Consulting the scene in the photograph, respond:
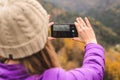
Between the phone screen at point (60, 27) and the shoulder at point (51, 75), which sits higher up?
the phone screen at point (60, 27)

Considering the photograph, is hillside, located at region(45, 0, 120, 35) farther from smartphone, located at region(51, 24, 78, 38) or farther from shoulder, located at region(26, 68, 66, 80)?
shoulder, located at region(26, 68, 66, 80)

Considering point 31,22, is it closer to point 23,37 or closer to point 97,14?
point 23,37

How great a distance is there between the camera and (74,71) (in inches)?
99.7

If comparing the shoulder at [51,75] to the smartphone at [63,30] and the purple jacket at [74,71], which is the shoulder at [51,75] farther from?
the smartphone at [63,30]

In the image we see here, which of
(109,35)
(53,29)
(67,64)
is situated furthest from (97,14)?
(53,29)

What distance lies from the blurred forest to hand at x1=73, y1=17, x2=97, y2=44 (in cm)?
215

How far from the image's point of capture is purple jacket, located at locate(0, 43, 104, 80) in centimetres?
244

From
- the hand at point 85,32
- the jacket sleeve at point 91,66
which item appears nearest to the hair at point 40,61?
the jacket sleeve at point 91,66

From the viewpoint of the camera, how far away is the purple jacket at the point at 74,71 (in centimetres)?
244

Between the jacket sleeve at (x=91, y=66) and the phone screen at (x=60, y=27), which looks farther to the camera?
the phone screen at (x=60, y=27)

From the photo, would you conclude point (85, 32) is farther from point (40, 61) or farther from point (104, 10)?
point (104, 10)

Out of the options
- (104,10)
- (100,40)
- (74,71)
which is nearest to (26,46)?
(74,71)

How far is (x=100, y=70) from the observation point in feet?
8.59

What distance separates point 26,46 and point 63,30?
0.64 metres
